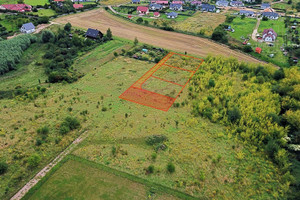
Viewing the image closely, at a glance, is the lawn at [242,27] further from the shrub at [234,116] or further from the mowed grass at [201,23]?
→ the shrub at [234,116]

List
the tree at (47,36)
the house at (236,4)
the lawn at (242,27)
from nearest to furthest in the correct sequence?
1. the tree at (47,36)
2. the lawn at (242,27)
3. the house at (236,4)

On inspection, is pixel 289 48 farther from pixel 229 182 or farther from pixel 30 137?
pixel 30 137

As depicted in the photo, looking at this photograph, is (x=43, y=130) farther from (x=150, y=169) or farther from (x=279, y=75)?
(x=279, y=75)

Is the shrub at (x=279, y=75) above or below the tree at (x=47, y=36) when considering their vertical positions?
below

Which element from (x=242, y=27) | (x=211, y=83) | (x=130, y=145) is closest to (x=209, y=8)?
(x=242, y=27)

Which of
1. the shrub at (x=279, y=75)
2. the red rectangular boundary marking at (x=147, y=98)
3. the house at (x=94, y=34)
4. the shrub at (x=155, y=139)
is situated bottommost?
the shrub at (x=155, y=139)

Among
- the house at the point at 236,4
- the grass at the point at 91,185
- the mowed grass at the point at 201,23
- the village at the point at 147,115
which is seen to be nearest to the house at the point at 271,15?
the mowed grass at the point at 201,23

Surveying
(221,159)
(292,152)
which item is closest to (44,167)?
(221,159)
